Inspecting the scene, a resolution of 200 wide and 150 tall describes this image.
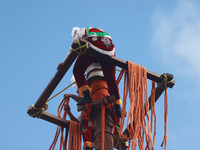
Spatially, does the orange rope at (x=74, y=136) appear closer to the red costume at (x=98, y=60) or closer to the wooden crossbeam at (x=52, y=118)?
the wooden crossbeam at (x=52, y=118)

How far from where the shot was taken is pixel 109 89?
5.41 metres

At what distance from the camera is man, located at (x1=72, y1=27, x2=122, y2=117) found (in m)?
5.28

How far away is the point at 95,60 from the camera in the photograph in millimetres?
5555

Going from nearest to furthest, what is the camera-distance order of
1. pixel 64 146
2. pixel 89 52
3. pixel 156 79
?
pixel 89 52
pixel 156 79
pixel 64 146

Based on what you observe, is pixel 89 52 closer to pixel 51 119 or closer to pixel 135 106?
pixel 135 106

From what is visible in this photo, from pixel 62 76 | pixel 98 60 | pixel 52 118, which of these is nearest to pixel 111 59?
pixel 98 60

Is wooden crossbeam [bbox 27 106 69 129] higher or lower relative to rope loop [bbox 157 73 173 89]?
lower

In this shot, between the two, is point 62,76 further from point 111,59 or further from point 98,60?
point 111,59

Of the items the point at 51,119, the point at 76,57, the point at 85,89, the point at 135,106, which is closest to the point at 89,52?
the point at 76,57

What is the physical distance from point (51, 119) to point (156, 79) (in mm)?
1783

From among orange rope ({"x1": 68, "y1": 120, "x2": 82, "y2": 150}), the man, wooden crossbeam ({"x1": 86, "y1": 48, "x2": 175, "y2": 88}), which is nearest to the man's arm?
orange rope ({"x1": 68, "y1": 120, "x2": 82, "y2": 150})

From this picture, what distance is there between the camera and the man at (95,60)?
5.28 meters

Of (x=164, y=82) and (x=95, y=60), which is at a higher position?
(x=95, y=60)

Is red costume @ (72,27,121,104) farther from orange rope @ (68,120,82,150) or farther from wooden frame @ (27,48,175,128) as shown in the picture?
orange rope @ (68,120,82,150)
